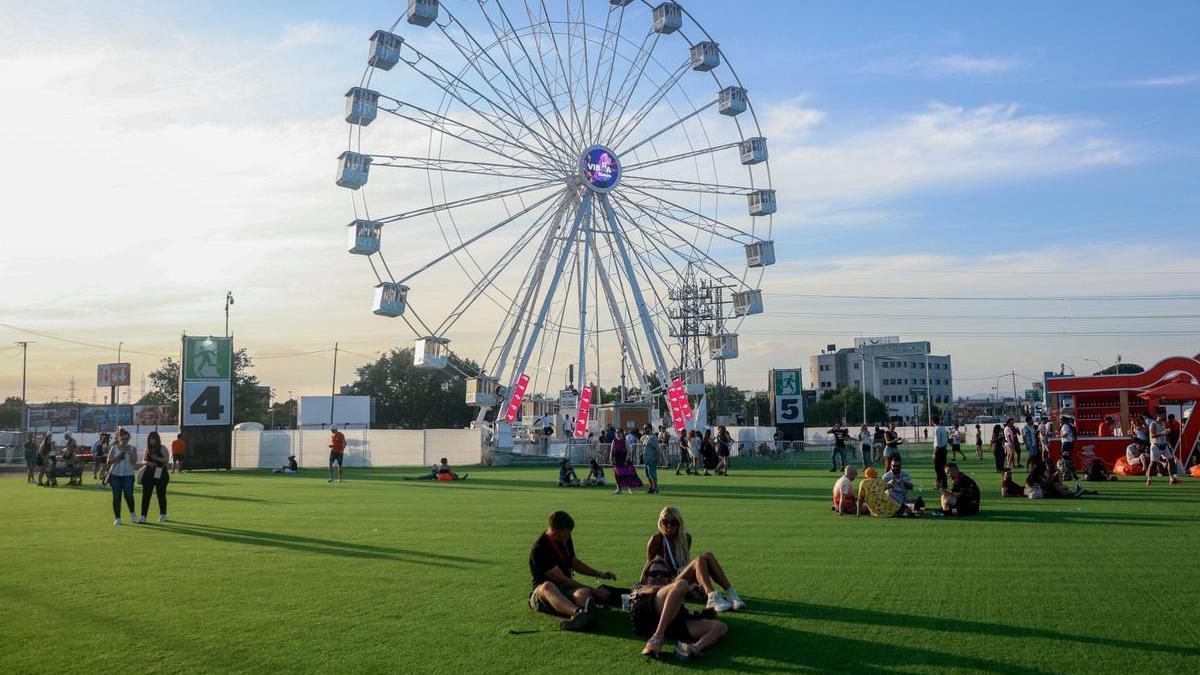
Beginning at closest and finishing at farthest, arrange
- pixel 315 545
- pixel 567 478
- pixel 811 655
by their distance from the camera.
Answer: pixel 811 655, pixel 315 545, pixel 567 478

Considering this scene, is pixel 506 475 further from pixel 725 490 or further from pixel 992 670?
pixel 992 670

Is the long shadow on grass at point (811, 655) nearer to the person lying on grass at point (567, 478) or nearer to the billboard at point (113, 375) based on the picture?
the person lying on grass at point (567, 478)

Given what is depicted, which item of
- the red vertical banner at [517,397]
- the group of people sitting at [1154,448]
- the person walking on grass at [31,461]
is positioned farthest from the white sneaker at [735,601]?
the red vertical banner at [517,397]

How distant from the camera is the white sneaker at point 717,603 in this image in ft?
28.9

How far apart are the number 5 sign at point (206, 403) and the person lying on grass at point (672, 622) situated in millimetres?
37232

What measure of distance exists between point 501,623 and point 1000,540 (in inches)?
319

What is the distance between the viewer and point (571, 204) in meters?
39.4

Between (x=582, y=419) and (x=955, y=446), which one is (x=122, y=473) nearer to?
(x=582, y=419)

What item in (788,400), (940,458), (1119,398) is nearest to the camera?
(940,458)

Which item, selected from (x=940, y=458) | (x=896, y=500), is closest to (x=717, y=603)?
(x=896, y=500)

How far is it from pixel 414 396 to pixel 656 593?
330 feet

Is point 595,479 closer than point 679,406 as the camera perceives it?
Yes

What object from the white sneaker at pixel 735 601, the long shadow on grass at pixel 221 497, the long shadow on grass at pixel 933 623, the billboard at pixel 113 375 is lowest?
the long shadow on grass at pixel 221 497

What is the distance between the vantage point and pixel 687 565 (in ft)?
31.3
